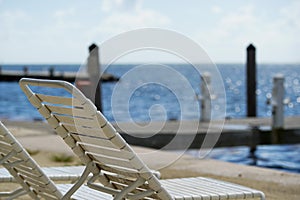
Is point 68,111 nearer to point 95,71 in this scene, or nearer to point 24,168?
point 24,168

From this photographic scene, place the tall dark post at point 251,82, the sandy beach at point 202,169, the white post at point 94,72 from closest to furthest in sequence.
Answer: the sandy beach at point 202,169
the white post at point 94,72
the tall dark post at point 251,82

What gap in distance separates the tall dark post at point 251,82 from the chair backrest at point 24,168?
31.0 feet

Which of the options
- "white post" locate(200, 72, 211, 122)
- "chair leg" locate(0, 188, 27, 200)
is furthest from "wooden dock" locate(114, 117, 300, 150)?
"chair leg" locate(0, 188, 27, 200)

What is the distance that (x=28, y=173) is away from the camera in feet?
13.7

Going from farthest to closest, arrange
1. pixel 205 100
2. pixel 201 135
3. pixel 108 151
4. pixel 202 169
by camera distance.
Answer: pixel 205 100 < pixel 201 135 < pixel 202 169 < pixel 108 151

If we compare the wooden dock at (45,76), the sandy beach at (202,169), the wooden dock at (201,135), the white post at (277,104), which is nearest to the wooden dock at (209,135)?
the wooden dock at (201,135)

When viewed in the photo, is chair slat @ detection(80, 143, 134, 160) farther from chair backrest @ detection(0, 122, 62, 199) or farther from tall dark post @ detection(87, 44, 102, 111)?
tall dark post @ detection(87, 44, 102, 111)

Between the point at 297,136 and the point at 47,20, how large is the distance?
44.9m

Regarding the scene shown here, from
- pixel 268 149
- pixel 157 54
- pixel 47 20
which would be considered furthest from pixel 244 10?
pixel 157 54

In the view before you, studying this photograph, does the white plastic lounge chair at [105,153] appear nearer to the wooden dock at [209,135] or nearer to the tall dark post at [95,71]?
the wooden dock at [209,135]

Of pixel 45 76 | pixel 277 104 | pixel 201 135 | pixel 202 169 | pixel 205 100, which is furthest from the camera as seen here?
pixel 45 76

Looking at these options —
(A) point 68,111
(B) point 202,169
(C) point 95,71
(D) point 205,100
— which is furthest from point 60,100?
(C) point 95,71

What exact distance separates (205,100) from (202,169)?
5443 mm

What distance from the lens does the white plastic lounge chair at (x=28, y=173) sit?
4.00m
